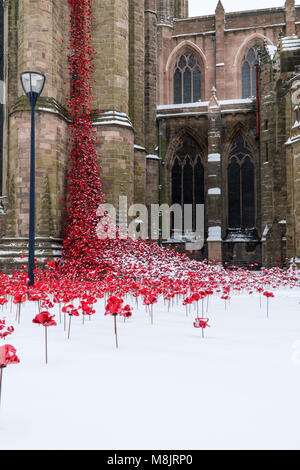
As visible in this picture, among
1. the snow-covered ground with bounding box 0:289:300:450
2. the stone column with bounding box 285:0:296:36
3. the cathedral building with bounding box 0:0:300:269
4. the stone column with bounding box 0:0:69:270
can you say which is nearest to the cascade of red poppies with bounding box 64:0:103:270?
the cathedral building with bounding box 0:0:300:269

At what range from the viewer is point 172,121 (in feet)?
71.6

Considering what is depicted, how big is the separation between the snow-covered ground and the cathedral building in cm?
1059

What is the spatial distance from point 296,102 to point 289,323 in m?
11.3

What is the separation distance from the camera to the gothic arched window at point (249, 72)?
1112 inches

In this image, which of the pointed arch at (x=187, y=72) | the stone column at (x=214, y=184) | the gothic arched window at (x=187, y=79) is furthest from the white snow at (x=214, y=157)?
the gothic arched window at (x=187, y=79)

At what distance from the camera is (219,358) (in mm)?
3146

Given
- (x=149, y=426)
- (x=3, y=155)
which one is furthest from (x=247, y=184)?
(x=149, y=426)

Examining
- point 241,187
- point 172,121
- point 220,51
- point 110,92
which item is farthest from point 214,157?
point 220,51

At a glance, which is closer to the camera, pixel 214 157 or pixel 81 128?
pixel 81 128

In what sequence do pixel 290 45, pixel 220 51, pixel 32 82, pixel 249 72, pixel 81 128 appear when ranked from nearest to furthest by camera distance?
pixel 32 82 → pixel 290 45 → pixel 81 128 → pixel 220 51 → pixel 249 72

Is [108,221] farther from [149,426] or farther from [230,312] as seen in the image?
[149,426]

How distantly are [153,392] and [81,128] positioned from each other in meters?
14.2

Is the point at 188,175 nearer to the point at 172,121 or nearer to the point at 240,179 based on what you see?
the point at 240,179

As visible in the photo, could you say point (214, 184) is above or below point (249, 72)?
below
